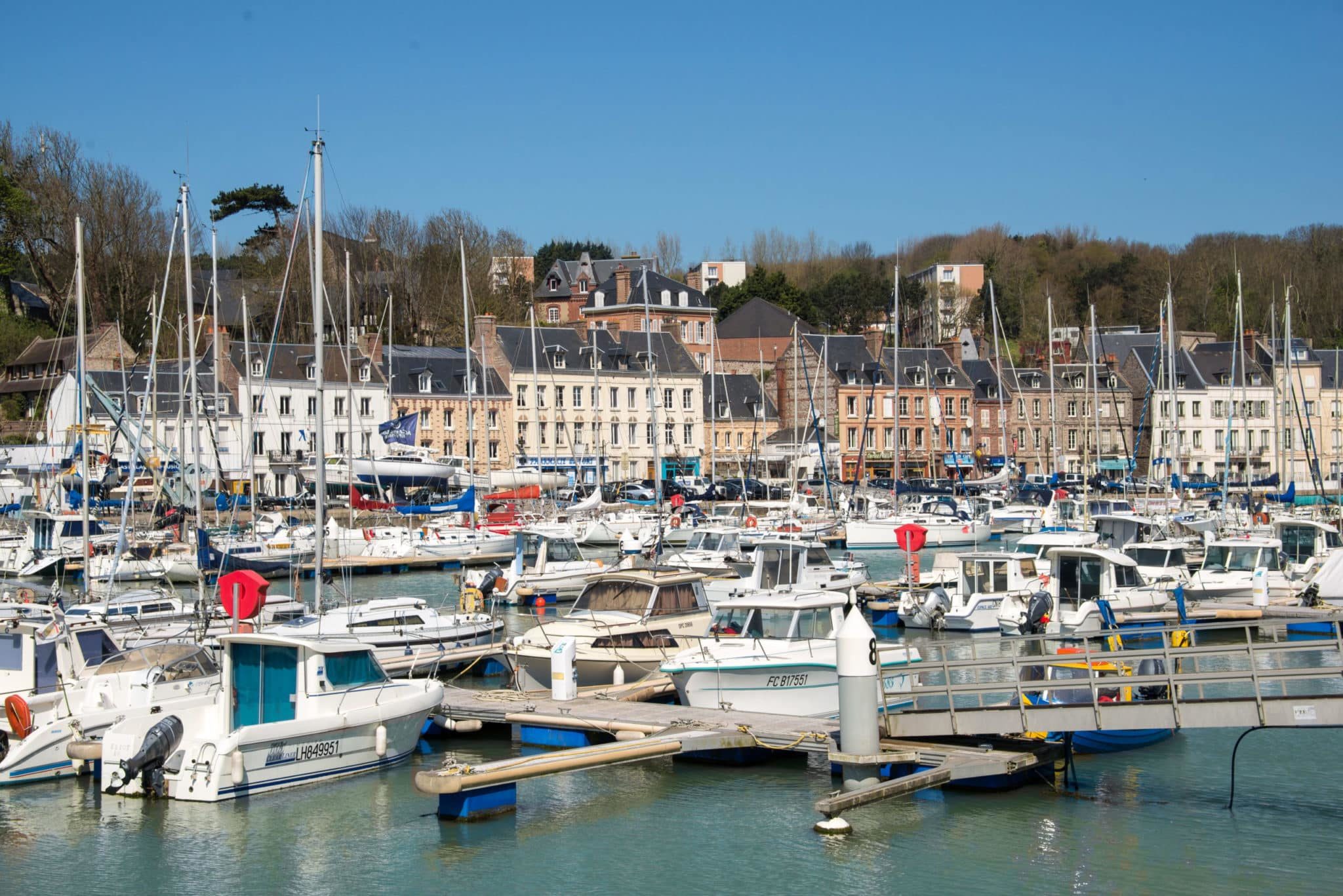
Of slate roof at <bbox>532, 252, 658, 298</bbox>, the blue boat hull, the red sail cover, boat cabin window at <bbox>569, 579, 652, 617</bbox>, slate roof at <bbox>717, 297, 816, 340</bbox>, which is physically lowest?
the blue boat hull

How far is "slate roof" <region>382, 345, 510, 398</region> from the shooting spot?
79.1 meters

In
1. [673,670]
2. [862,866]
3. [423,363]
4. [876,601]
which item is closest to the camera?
[862,866]

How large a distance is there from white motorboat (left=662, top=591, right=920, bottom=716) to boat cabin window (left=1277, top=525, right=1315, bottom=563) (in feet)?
71.3

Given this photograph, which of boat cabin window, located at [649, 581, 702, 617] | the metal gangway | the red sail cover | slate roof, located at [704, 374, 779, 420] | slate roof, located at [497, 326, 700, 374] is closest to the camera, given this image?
the metal gangway

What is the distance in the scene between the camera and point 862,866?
16.9m

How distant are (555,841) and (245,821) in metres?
4.32

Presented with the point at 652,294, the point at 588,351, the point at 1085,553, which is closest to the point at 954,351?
the point at 652,294

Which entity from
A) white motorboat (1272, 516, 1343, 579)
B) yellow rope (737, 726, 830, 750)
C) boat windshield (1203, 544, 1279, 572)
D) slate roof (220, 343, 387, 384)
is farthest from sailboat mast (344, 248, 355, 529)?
white motorboat (1272, 516, 1343, 579)

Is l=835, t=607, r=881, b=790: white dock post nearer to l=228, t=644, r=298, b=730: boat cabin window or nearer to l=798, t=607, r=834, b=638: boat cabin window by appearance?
l=798, t=607, r=834, b=638: boat cabin window

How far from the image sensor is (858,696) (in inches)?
715

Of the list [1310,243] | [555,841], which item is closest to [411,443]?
[555,841]

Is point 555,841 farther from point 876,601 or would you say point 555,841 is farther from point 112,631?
point 876,601

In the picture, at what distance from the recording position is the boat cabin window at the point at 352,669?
67.1ft

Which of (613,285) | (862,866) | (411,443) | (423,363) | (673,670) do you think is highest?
(613,285)
